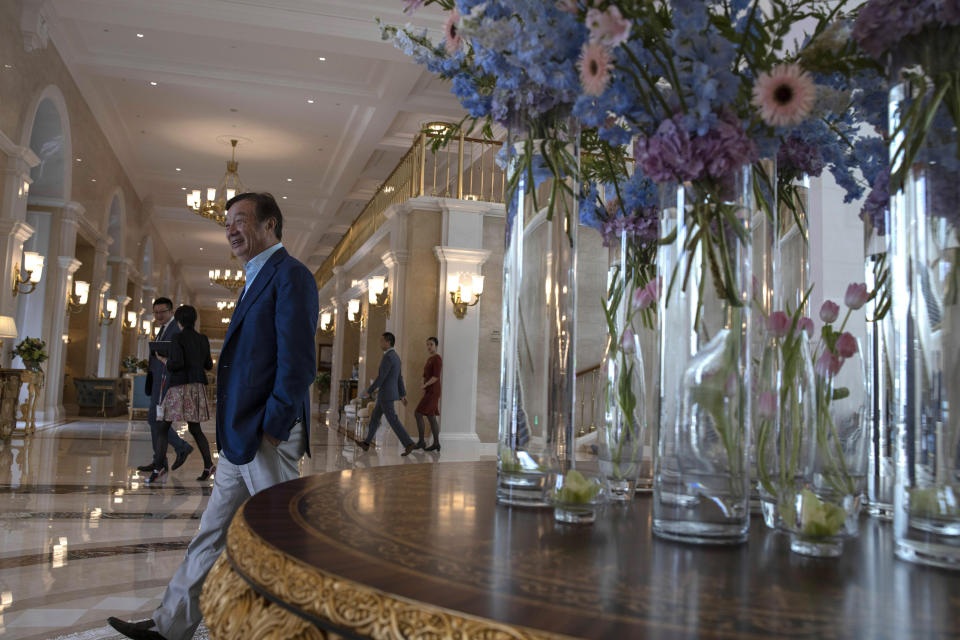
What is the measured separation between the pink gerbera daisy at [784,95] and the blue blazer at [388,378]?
8.18m

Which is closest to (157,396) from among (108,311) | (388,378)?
(388,378)

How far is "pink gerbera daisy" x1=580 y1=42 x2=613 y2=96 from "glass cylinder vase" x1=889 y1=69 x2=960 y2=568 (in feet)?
0.96

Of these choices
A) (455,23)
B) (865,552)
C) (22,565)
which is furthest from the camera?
(22,565)

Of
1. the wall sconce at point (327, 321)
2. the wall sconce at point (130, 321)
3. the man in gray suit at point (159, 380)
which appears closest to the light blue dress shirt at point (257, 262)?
the man in gray suit at point (159, 380)

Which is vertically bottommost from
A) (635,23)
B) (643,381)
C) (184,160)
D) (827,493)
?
(827,493)

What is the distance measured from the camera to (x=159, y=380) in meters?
6.34

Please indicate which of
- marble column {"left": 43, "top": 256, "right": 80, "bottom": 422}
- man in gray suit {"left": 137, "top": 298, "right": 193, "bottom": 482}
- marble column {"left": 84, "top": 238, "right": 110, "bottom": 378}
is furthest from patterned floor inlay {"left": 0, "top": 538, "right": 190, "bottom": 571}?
marble column {"left": 84, "top": 238, "right": 110, "bottom": 378}

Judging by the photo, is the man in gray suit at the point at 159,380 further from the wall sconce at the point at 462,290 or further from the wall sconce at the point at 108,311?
the wall sconce at the point at 108,311

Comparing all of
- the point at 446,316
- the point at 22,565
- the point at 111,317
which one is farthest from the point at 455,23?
the point at 111,317

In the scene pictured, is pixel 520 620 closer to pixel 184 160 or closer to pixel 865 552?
pixel 865 552

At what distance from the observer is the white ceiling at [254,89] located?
9008 millimetres

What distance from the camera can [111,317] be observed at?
15.2 meters

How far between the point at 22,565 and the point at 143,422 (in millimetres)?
11841

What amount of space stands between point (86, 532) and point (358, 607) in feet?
13.3
